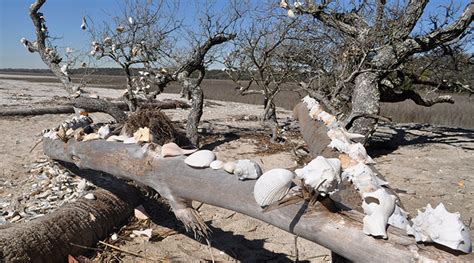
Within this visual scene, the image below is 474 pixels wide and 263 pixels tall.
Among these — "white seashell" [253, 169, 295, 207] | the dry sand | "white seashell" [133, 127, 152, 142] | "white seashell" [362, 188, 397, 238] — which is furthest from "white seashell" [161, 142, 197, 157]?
the dry sand

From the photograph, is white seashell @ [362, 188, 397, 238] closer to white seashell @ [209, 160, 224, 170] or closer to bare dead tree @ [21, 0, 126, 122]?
white seashell @ [209, 160, 224, 170]

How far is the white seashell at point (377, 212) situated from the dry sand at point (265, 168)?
1.89 m

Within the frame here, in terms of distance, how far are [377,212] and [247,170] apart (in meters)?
0.72

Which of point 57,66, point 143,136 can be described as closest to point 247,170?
point 143,136

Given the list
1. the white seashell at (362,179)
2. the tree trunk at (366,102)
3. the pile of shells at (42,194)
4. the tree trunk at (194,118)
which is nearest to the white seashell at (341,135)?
the white seashell at (362,179)

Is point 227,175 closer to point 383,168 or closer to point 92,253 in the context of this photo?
point 92,253

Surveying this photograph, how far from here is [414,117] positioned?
1788 centimetres

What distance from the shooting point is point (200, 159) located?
2.35 metres

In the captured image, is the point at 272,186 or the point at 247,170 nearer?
the point at 272,186

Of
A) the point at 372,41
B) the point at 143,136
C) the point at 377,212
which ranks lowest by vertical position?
the point at 377,212

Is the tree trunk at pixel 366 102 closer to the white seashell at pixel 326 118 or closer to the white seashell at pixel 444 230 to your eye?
the white seashell at pixel 326 118

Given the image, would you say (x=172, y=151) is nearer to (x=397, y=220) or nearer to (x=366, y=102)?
(x=397, y=220)

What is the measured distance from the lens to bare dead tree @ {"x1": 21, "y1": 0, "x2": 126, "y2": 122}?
7.25 m

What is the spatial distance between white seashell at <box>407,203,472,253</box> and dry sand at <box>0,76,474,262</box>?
2.14 meters
